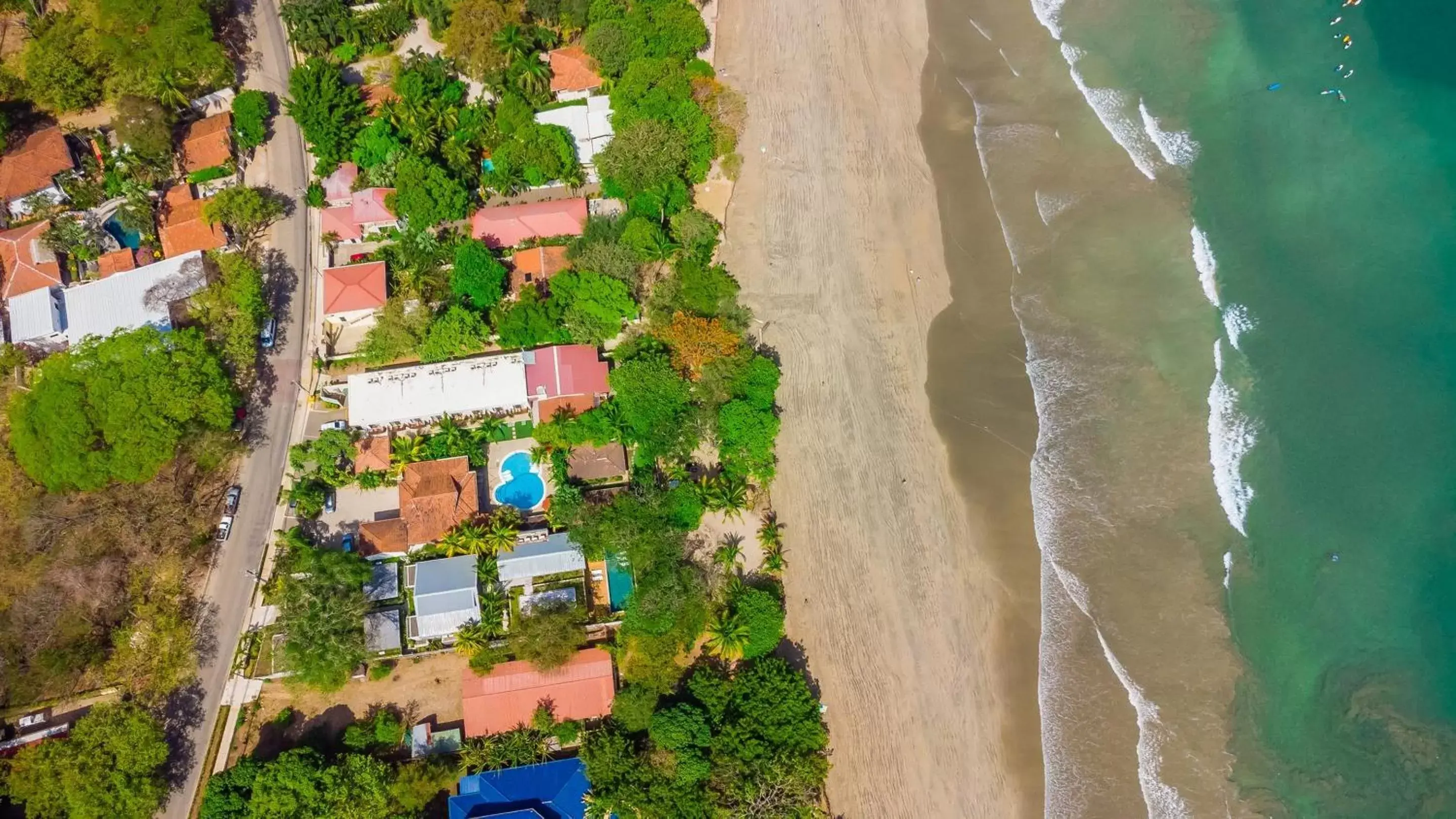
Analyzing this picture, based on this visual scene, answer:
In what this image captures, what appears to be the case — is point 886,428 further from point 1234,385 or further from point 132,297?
point 132,297

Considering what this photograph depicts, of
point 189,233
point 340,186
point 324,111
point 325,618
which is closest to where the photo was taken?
point 325,618

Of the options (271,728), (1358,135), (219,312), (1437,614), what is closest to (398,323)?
(219,312)

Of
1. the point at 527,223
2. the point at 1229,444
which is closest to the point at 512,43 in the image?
the point at 527,223

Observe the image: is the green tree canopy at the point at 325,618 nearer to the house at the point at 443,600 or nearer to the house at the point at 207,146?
the house at the point at 443,600

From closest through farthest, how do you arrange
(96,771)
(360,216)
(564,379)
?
(96,771) → (564,379) → (360,216)

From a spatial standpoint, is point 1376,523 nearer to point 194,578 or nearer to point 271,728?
point 271,728

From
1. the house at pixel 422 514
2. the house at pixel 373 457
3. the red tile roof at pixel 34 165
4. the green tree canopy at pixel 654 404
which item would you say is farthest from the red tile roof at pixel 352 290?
the red tile roof at pixel 34 165

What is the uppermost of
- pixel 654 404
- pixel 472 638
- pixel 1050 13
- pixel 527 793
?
pixel 1050 13
